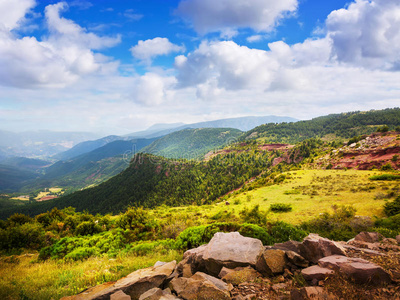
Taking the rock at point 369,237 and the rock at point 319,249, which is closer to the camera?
the rock at point 319,249

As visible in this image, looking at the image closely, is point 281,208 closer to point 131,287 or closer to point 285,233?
point 285,233

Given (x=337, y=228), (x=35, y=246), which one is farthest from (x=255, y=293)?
(x=35, y=246)

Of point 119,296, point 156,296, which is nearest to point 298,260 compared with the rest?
point 156,296

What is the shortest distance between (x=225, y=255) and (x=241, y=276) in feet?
3.89

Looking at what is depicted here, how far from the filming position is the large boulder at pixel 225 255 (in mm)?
6488

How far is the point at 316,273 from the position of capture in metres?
4.98

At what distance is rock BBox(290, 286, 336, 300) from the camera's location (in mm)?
4069

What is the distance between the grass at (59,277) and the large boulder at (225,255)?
95.6 inches

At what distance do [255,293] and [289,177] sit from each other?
3464 centimetres

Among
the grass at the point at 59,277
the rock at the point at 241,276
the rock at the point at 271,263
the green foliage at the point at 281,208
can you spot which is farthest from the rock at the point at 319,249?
the green foliage at the point at 281,208

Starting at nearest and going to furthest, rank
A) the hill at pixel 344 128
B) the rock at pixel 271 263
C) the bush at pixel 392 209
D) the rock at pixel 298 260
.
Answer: the rock at pixel 271 263, the rock at pixel 298 260, the bush at pixel 392 209, the hill at pixel 344 128

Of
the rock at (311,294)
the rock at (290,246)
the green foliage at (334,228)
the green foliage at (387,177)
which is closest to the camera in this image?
the rock at (311,294)

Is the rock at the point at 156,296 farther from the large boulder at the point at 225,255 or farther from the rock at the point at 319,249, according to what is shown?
the rock at the point at 319,249

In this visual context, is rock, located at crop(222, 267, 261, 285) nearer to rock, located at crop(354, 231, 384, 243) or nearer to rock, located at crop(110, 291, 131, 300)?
rock, located at crop(110, 291, 131, 300)
